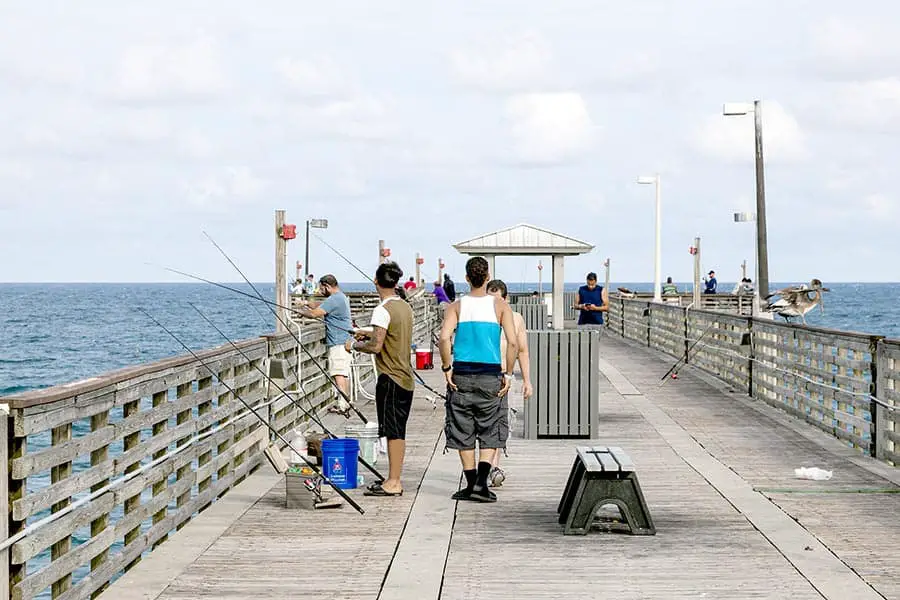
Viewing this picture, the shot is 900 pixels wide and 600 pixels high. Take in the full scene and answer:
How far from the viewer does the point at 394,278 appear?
1060 centimetres

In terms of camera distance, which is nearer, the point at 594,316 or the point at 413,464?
the point at 413,464

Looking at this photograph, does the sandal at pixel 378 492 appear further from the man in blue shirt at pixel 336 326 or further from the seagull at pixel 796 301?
the seagull at pixel 796 301

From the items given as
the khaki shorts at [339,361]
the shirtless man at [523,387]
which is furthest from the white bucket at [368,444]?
the khaki shorts at [339,361]

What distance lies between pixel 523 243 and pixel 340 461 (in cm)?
1229

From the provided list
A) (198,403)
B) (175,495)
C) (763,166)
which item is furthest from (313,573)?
(763,166)

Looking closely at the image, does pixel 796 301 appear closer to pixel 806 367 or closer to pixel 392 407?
pixel 806 367

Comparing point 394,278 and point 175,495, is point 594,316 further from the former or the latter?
point 175,495

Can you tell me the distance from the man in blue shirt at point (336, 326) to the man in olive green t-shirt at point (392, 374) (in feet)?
17.2

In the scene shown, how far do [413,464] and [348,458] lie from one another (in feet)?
6.04

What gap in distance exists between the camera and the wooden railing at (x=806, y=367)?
12.8 m

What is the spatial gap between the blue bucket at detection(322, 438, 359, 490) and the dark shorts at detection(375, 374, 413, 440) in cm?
34

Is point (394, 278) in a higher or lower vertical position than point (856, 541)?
higher

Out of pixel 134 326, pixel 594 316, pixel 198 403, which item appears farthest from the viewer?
pixel 134 326

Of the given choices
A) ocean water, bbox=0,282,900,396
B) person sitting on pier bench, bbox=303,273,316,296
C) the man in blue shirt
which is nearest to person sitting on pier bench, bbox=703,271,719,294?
ocean water, bbox=0,282,900,396
